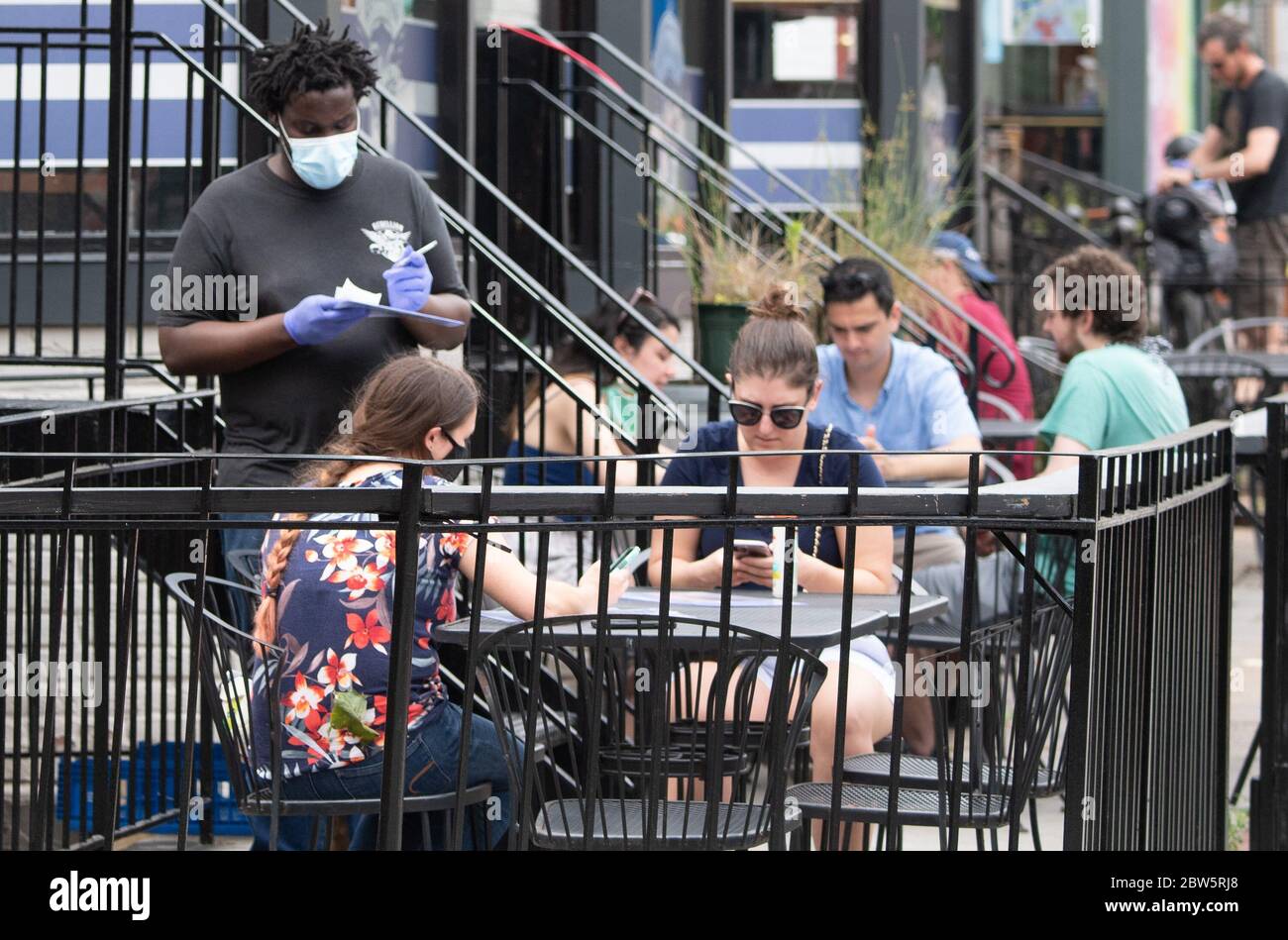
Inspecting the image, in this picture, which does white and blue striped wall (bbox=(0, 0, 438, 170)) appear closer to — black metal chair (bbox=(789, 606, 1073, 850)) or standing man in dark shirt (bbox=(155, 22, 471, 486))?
standing man in dark shirt (bbox=(155, 22, 471, 486))

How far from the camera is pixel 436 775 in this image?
4094 mm

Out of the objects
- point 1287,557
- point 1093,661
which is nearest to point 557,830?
point 1093,661

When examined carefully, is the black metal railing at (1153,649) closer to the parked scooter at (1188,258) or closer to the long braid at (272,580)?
the long braid at (272,580)

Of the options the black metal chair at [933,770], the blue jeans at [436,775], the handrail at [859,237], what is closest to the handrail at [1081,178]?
the handrail at [859,237]

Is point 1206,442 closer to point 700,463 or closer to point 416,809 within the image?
point 700,463

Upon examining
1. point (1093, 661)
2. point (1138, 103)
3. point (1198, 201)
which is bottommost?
point (1093, 661)

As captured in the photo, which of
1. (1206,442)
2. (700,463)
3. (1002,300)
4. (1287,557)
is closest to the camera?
Result: (1206,442)

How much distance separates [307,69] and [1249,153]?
8.76 m

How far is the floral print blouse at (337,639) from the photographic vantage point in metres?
3.97

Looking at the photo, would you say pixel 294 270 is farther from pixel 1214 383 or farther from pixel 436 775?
pixel 1214 383

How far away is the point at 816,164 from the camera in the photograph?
13.0 metres

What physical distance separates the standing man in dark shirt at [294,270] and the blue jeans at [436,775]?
1.19m

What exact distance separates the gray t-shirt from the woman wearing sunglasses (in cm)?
94

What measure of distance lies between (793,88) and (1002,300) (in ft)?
7.79
